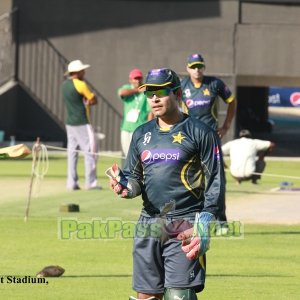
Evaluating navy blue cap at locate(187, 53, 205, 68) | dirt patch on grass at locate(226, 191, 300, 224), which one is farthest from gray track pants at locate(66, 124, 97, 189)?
navy blue cap at locate(187, 53, 205, 68)

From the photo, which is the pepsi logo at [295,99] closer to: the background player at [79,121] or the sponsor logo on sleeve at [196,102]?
the background player at [79,121]

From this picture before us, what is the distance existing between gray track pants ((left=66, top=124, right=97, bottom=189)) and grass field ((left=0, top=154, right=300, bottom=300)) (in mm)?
1080

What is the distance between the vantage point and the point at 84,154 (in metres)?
21.1

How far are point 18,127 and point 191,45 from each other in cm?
538

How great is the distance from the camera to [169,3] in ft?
104

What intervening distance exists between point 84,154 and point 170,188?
41.6ft

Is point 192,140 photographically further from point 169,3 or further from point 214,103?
point 169,3

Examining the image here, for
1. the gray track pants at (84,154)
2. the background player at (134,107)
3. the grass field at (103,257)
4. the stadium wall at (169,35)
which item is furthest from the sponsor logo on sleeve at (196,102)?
the stadium wall at (169,35)

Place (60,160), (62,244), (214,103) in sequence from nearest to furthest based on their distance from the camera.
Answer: (62,244)
(214,103)
(60,160)

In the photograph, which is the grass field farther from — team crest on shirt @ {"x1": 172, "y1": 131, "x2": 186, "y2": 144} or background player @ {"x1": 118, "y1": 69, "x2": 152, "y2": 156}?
team crest on shirt @ {"x1": 172, "y1": 131, "x2": 186, "y2": 144}

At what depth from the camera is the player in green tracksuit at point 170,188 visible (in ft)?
27.4

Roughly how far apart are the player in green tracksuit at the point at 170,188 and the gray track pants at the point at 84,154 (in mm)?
12309

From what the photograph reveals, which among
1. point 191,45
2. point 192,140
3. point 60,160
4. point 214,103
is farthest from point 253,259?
point 191,45

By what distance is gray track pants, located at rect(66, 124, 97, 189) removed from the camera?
2094cm
